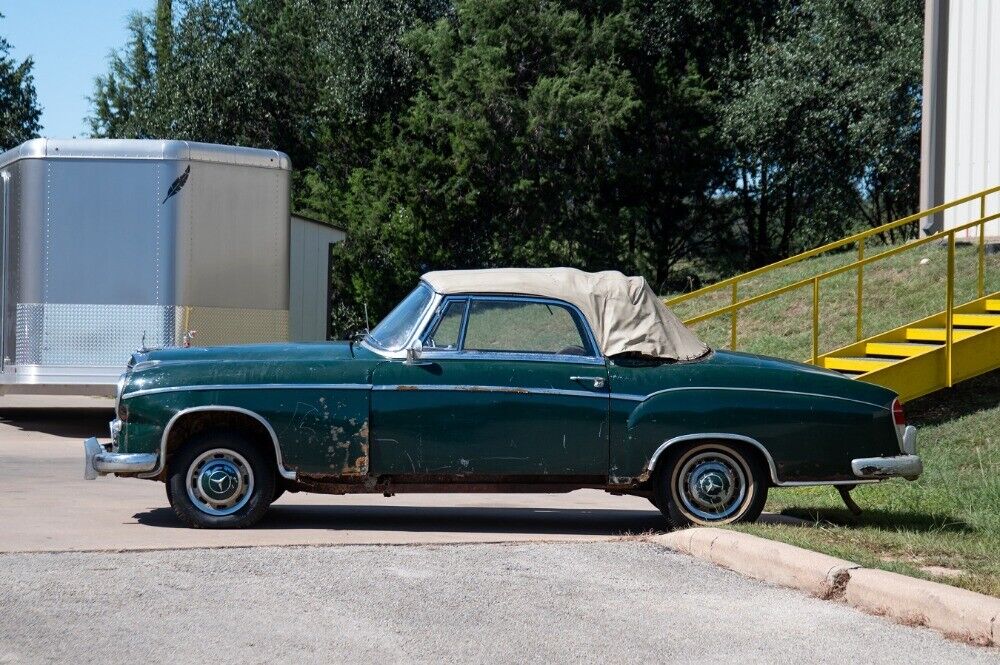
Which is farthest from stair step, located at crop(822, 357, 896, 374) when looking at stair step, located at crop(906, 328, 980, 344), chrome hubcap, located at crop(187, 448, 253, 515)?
chrome hubcap, located at crop(187, 448, 253, 515)

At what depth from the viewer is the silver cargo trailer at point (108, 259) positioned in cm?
1435

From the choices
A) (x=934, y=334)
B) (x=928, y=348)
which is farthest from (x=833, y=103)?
(x=928, y=348)

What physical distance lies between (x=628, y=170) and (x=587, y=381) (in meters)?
29.4

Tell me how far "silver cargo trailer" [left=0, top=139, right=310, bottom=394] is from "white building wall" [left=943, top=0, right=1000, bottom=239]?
9.89m

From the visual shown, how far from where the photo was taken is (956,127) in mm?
18141

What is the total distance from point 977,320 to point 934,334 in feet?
1.52

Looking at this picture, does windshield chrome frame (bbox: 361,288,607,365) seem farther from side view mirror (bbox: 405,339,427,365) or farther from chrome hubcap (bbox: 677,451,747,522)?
chrome hubcap (bbox: 677,451,747,522)

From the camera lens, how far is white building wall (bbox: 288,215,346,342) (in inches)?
904

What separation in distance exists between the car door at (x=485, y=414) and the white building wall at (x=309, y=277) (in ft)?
47.8

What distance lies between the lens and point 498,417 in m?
8.52

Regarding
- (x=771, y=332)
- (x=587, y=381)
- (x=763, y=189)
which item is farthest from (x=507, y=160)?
(x=587, y=381)

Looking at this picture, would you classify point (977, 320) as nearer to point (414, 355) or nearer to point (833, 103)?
point (414, 355)

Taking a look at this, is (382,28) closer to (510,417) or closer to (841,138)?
(841,138)

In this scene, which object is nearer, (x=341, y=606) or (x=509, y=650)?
(x=509, y=650)
